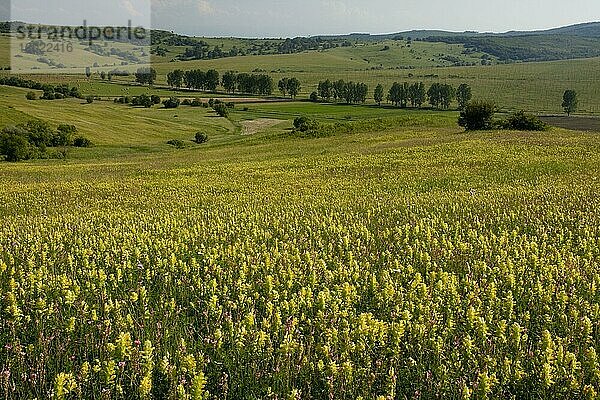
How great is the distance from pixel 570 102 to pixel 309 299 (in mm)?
150913

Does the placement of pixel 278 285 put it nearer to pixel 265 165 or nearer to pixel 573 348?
pixel 573 348

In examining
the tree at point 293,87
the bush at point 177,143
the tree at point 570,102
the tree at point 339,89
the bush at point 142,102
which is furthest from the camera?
the tree at point 293,87

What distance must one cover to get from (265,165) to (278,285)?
32412mm

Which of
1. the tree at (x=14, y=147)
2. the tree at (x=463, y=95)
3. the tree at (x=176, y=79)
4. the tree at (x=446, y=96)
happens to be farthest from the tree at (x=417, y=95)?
the tree at (x=14, y=147)

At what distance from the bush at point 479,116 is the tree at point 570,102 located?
90.8 meters

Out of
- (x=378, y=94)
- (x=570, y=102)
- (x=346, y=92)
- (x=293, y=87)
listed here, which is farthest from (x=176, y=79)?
(x=570, y=102)

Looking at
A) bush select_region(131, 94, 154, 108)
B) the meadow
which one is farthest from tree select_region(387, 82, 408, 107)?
the meadow

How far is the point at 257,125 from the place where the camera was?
376 ft

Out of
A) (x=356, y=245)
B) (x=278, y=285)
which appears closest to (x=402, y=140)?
(x=356, y=245)

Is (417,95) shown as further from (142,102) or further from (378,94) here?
(142,102)

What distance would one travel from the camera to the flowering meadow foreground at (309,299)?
6539 mm

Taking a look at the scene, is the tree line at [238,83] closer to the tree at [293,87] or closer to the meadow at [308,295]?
the tree at [293,87]

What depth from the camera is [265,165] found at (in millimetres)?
41844

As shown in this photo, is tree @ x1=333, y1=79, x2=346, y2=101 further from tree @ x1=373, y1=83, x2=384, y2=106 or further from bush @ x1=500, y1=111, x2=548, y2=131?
bush @ x1=500, y1=111, x2=548, y2=131
